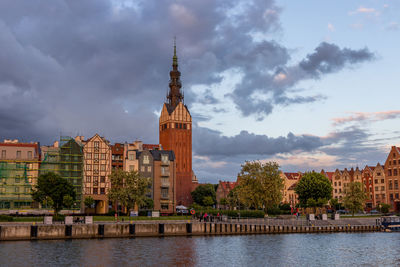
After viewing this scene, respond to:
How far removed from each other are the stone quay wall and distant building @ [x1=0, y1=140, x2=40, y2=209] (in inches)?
1630

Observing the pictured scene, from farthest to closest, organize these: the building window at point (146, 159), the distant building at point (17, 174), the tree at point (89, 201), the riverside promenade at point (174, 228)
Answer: the building window at point (146, 159) < the tree at point (89, 201) < the distant building at point (17, 174) < the riverside promenade at point (174, 228)

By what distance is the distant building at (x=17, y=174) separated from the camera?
118m

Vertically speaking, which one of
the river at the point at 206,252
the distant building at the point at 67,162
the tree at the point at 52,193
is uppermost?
the distant building at the point at 67,162

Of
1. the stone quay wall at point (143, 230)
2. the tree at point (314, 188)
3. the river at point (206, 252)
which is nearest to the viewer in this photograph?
the river at point (206, 252)

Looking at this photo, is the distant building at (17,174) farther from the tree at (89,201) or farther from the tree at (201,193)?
the tree at (201,193)

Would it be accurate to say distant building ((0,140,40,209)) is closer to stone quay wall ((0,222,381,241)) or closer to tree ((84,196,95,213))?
tree ((84,196,95,213))

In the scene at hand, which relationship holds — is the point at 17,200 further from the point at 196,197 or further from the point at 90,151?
the point at 196,197

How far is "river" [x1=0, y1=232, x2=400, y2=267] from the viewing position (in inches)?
2152

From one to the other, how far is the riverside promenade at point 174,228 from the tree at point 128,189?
20.5 m

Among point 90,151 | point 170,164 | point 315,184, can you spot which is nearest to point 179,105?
point 170,164

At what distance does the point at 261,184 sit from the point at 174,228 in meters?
30.1

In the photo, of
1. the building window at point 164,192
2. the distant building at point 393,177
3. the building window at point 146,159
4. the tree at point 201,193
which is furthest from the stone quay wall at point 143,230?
the tree at point 201,193

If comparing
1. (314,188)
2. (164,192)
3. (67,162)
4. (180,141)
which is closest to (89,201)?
(67,162)

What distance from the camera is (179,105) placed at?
646 feet
